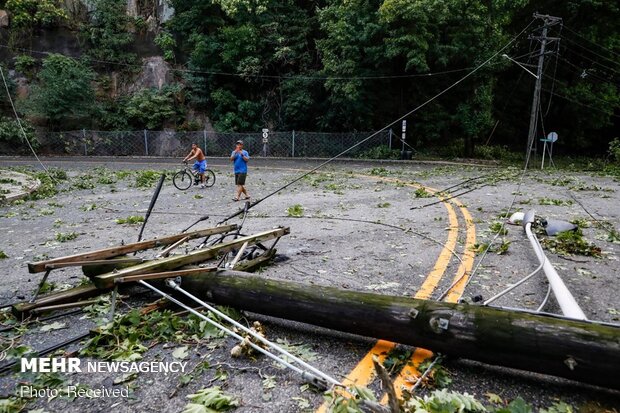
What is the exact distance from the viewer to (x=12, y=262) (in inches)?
235

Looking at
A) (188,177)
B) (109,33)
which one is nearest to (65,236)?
(188,177)

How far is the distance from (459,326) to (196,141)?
33.6m

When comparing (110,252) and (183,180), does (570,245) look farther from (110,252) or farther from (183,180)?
(183,180)

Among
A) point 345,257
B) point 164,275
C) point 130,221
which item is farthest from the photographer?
point 130,221

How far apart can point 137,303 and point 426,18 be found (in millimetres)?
27364

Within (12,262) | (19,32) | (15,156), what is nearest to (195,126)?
(15,156)

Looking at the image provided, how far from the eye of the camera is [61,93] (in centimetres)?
3209

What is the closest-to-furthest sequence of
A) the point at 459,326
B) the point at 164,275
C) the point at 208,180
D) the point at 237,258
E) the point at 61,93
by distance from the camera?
the point at 459,326 < the point at 164,275 < the point at 237,258 < the point at 208,180 < the point at 61,93

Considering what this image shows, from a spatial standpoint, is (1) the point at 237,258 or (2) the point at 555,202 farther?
(2) the point at 555,202

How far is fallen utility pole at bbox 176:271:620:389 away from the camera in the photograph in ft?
8.46

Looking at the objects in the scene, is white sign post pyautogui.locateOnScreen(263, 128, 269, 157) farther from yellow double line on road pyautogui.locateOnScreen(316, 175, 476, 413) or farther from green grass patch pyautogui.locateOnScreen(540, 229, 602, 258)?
green grass patch pyautogui.locateOnScreen(540, 229, 602, 258)

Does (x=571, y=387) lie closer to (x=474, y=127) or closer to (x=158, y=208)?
(x=158, y=208)

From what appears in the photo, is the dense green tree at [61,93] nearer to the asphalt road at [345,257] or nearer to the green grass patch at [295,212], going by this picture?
the asphalt road at [345,257]

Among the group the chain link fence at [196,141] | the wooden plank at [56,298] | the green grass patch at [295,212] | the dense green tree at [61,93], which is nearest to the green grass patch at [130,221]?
the green grass patch at [295,212]
